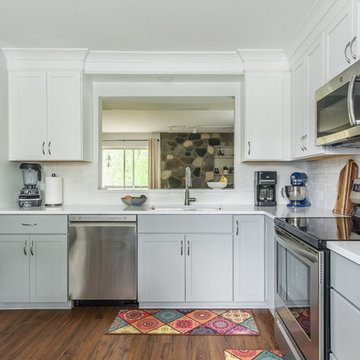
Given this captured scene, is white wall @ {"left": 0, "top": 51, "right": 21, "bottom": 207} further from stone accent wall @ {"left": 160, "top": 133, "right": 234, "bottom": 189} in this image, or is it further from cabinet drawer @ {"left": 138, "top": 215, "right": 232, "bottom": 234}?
stone accent wall @ {"left": 160, "top": 133, "right": 234, "bottom": 189}

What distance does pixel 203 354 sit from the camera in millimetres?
1982

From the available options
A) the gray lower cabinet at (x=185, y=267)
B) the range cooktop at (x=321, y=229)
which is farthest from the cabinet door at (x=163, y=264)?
the range cooktop at (x=321, y=229)

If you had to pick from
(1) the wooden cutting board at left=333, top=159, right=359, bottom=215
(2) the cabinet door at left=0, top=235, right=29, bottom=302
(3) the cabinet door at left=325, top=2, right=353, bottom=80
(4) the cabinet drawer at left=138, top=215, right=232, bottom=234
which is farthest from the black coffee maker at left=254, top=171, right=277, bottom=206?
(2) the cabinet door at left=0, top=235, right=29, bottom=302

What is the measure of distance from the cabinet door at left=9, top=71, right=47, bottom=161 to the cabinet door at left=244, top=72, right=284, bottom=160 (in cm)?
199

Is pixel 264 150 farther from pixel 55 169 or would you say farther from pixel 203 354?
pixel 55 169

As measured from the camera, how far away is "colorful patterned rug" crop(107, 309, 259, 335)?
7.38 ft

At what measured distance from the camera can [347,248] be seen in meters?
1.21

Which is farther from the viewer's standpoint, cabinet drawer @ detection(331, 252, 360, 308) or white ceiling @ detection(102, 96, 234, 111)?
white ceiling @ detection(102, 96, 234, 111)

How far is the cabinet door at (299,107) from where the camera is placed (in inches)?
98.0

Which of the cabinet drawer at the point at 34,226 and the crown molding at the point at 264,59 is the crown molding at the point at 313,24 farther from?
the cabinet drawer at the point at 34,226

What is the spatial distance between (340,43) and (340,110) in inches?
18.2

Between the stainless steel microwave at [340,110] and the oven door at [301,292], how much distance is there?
0.66m

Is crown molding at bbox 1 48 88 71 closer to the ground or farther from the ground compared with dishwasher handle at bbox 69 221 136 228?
farther from the ground

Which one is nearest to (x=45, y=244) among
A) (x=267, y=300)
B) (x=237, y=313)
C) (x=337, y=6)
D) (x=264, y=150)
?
(x=237, y=313)
